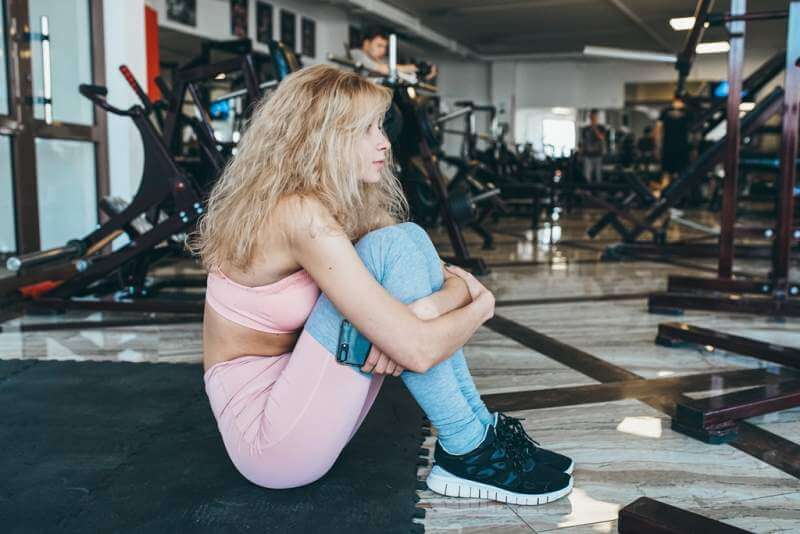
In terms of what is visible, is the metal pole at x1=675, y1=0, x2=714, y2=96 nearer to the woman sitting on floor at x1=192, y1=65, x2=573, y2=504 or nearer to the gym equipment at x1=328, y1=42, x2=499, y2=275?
the gym equipment at x1=328, y1=42, x2=499, y2=275

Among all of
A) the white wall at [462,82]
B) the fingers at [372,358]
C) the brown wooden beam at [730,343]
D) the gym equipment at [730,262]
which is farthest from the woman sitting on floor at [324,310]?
the white wall at [462,82]

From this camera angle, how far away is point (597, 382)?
7.18ft

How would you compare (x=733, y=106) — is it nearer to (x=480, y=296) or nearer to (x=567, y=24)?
(x=480, y=296)

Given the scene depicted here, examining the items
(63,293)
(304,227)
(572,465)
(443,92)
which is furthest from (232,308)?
(443,92)

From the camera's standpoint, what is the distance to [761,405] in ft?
5.73

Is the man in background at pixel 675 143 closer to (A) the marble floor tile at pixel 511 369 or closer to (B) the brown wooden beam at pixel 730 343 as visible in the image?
(B) the brown wooden beam at pixel 730 343

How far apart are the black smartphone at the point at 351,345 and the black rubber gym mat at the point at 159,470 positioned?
30 centimetres

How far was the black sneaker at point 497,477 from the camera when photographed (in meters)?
1.39

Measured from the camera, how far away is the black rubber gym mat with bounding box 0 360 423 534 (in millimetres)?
1305

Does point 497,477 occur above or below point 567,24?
below

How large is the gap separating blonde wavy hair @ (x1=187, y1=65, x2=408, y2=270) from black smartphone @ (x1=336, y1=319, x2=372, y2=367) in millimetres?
199

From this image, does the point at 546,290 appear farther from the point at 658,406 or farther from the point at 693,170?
the point at 658,406

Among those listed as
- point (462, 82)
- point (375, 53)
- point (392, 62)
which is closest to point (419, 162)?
point (392, 62)

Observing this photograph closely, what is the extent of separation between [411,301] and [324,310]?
0.15 m
